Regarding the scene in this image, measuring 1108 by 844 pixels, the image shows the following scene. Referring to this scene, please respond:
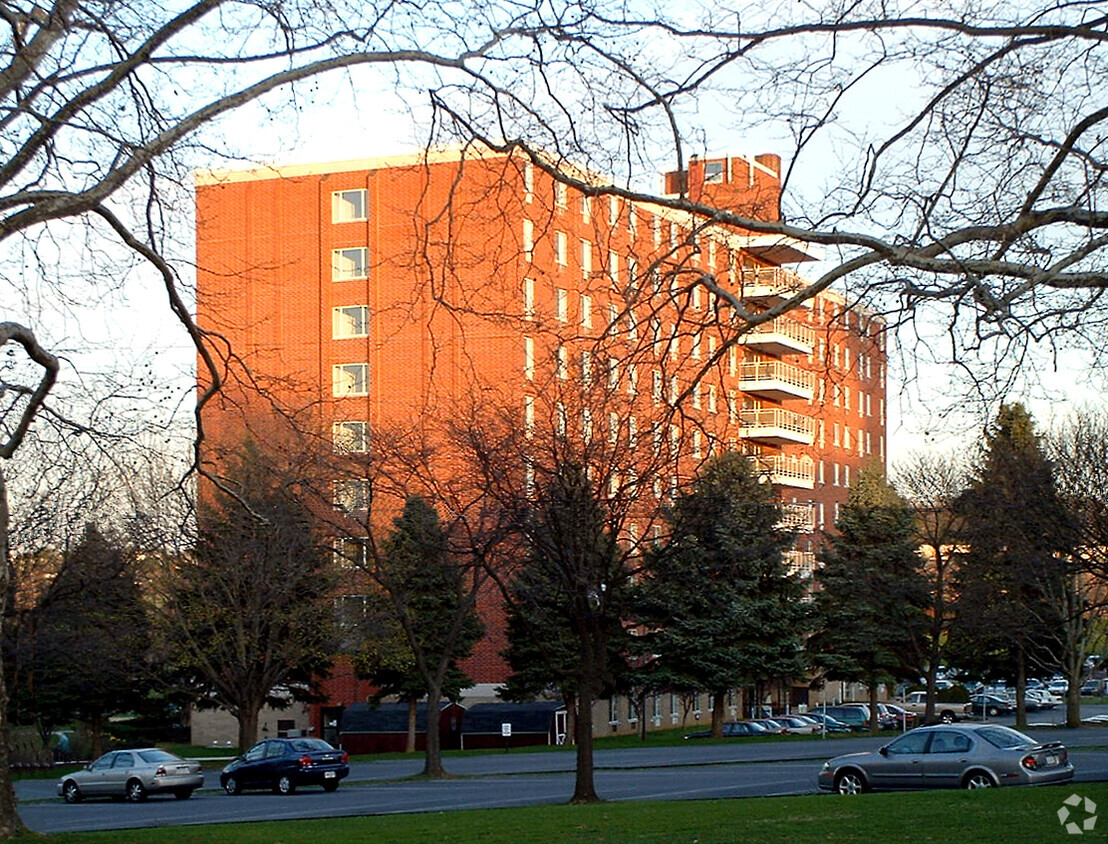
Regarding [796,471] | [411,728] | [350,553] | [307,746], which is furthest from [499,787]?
[796,471]

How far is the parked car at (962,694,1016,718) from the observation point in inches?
2928

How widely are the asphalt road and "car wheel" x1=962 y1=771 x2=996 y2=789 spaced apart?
3203 millimetres

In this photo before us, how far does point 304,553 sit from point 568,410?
16.9m

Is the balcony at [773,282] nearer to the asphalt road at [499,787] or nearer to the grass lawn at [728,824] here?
the grass lawn at [728,824]

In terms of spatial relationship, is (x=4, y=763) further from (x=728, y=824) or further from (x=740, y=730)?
(x=740, y=730)

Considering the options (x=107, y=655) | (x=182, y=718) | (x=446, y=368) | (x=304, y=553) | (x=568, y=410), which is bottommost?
(x=182, y=718)

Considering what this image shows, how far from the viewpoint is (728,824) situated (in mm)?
18266

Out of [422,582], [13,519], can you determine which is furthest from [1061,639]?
[13,519]

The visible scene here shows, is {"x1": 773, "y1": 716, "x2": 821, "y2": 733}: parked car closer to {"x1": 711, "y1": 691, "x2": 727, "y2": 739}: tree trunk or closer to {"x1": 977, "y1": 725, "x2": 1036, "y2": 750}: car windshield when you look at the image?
{"x1": 711, "y1": 691, "x2": 727, "y2": 739}: tree trunk

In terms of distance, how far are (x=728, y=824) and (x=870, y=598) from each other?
151ft

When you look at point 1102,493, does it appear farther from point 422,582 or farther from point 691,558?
point 422,582

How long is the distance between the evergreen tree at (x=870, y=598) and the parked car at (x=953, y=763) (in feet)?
113

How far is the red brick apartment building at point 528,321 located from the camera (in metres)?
12.7

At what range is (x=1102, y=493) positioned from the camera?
136 feet
